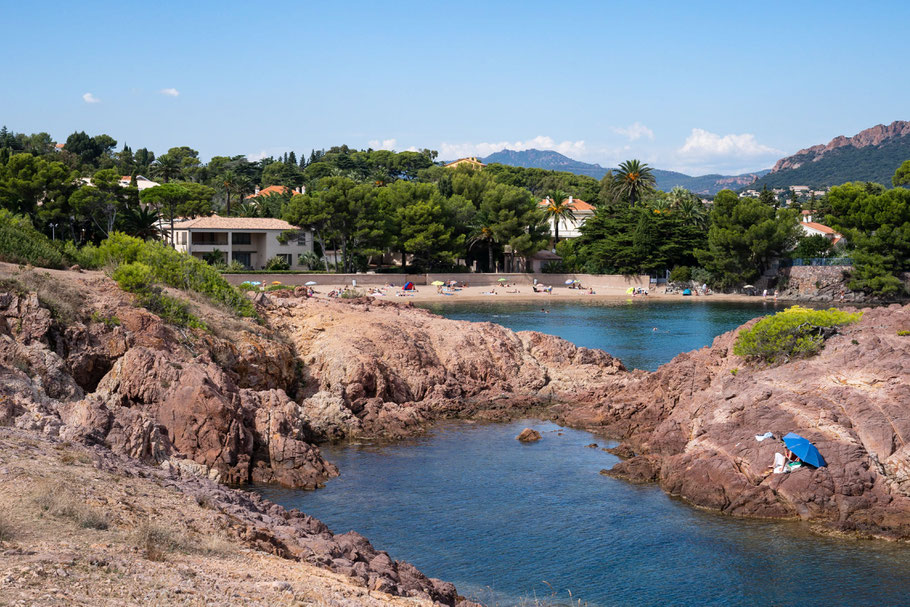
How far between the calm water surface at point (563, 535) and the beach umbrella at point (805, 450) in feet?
5.61

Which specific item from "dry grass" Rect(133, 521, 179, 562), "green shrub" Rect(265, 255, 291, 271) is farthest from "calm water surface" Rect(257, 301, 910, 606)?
"green shrub" Rect(265, 255, 291, 271)

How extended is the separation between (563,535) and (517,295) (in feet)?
232

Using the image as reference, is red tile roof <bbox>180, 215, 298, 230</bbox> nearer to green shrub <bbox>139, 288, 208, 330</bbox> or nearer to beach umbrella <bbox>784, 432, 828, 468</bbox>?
green shrub <bbox>139, 288, 208, 330</bbox>

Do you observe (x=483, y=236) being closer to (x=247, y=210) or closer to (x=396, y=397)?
(x=247, y=210)

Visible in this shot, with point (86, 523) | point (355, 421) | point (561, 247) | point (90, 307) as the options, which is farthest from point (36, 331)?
point (561, 247)

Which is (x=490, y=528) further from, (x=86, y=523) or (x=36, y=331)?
(x=36, y=331)

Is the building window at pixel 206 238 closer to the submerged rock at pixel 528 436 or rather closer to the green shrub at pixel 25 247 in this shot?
the green shrub at pixel 25 247

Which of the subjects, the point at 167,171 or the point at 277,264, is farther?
the point at 167,171

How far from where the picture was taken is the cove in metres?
16.1

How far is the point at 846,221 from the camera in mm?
84062

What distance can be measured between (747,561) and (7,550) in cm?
1307

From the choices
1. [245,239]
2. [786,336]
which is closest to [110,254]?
[786,336]

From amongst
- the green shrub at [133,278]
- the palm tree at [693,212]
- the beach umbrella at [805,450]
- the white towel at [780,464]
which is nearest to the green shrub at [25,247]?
the green shrub at [133,278]

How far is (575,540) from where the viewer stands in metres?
18.5
